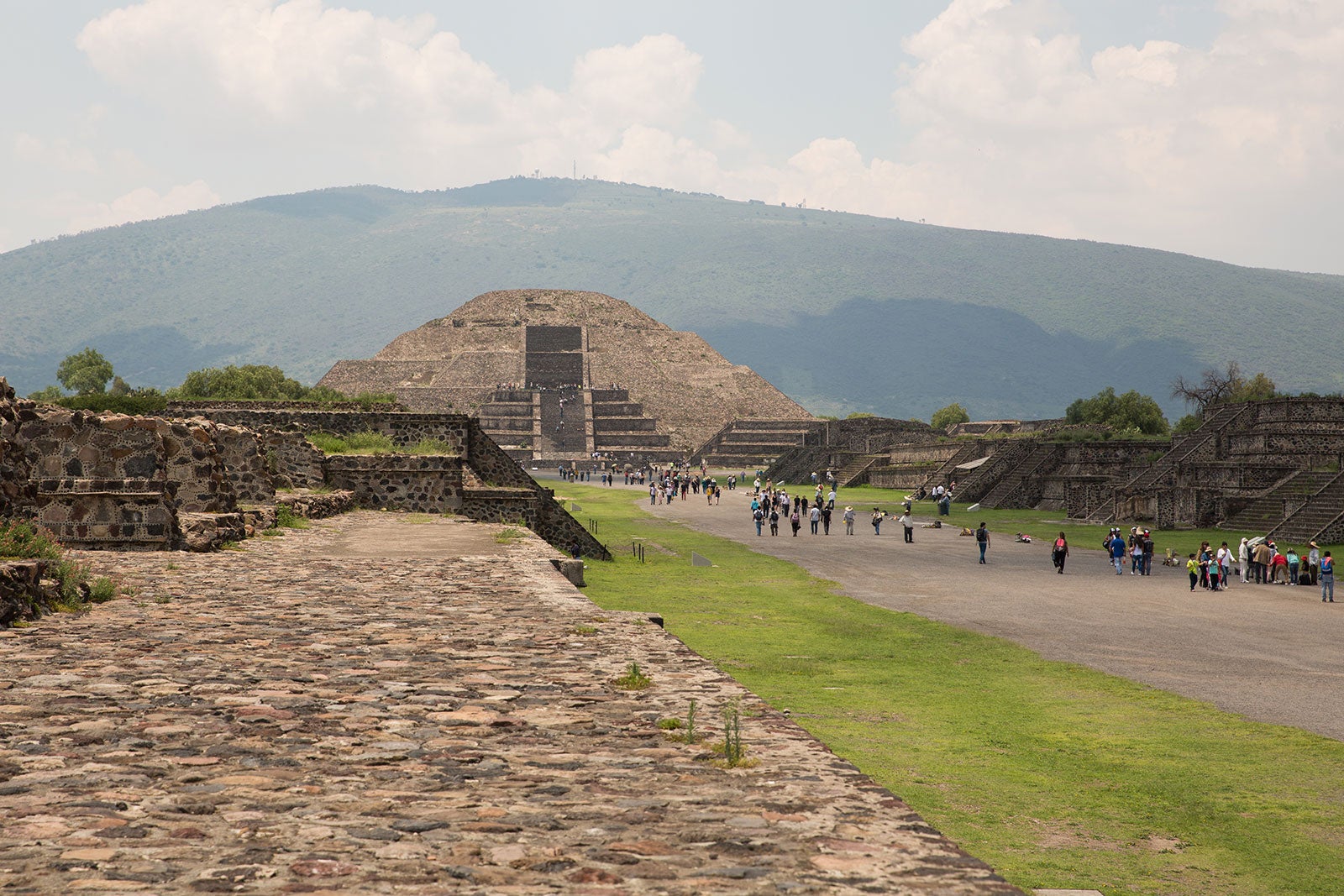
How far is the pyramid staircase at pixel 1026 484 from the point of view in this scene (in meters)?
57.5

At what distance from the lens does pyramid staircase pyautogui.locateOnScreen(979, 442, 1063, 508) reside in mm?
57500

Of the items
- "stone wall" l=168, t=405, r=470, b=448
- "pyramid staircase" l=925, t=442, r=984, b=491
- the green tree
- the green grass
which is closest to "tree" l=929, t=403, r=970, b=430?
"pyramid staircase" l=925, t=442, r=984, b=491

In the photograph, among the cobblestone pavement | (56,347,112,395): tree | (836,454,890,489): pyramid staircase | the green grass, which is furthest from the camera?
(56,347,112,395): tree

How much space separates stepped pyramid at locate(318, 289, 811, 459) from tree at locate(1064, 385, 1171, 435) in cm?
2633

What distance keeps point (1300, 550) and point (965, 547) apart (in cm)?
915

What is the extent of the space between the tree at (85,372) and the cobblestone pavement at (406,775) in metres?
110

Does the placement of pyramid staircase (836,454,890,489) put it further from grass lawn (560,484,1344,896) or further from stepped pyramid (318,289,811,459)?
grass lawn (560,484,1344,896)

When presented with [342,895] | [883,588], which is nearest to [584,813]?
[342,895]

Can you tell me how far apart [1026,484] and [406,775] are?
54750 mm

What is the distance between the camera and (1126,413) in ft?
295

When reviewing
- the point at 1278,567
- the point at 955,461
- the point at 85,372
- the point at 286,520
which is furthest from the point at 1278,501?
the point at 85,372

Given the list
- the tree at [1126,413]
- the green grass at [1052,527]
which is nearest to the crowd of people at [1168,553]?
the green grass at [1052,527]

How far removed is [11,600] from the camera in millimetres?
9820

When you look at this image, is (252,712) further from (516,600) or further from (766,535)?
(766,535)
